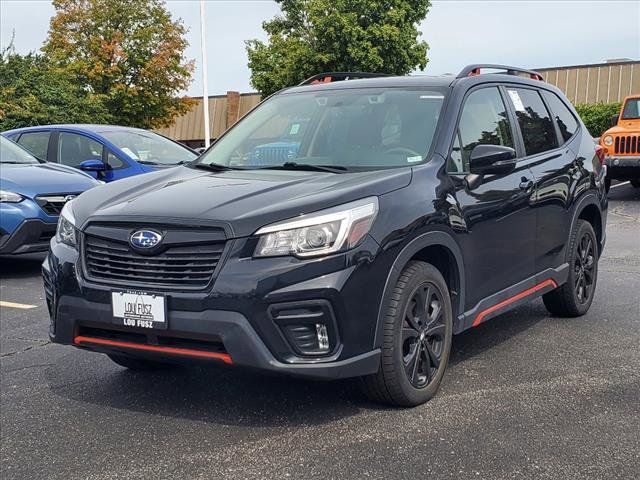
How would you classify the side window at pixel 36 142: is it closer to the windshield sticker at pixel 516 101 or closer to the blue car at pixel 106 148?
the blue car at pixel 106 148

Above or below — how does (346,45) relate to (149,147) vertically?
above

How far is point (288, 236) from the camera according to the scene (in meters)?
3.46

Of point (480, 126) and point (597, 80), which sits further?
point (597, 80)

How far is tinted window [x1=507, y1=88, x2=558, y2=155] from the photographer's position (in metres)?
5.23

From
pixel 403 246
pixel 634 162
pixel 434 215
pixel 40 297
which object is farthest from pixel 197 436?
pixel 634 162

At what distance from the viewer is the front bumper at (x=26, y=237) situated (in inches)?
301

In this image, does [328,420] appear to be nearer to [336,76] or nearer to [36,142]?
[336,76]

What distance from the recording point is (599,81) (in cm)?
3375

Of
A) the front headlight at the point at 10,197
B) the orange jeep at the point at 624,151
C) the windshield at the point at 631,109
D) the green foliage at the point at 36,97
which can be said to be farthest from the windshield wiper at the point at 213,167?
the green foliage at the point at 36,97

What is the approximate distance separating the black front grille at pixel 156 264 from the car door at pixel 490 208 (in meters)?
1.41

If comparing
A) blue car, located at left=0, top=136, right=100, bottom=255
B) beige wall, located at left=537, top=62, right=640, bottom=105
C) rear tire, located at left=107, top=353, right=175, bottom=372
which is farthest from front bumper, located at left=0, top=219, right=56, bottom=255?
beige wall, located at left=537, top=62, right=640, bottom=105

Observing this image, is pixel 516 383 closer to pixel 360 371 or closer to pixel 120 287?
pixel 360 371

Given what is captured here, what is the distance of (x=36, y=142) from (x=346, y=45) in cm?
2962

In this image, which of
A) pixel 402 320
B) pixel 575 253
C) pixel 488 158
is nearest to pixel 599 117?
pixel 575 253
